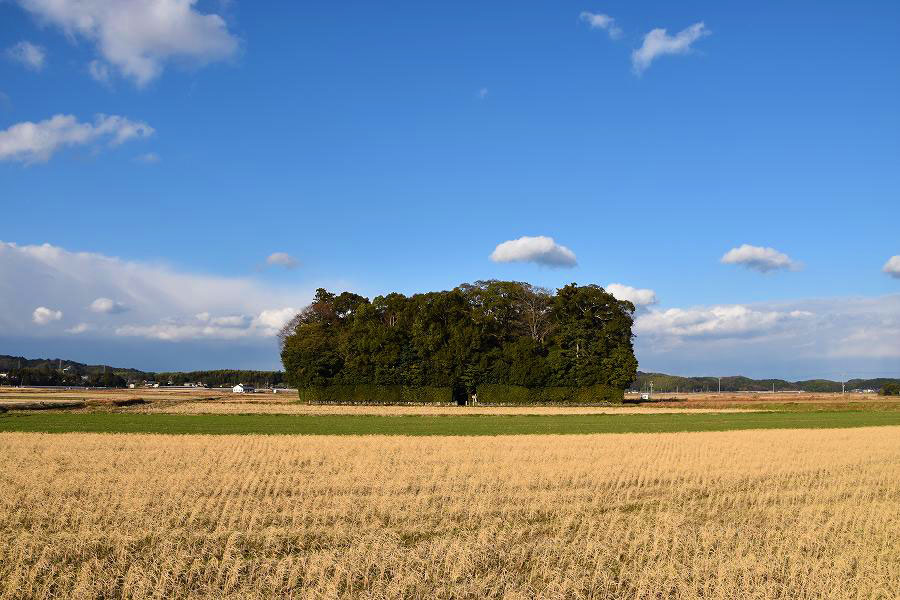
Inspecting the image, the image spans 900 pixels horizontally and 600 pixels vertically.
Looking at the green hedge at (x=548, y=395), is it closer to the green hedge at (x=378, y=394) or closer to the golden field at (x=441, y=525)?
the green hedge at (x=378, y=394)

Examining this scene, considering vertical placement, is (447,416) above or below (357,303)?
below

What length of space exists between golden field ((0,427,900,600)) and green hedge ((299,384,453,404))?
217 ft

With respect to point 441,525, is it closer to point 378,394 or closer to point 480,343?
point 480,343

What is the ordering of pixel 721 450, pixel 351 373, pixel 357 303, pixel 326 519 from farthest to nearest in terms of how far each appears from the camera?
pixel 357 303, pixel 351 373, pixel 721 450, pixel 326 519

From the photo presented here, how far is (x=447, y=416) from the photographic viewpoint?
220ft

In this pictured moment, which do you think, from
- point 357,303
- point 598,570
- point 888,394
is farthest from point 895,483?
point 888,394

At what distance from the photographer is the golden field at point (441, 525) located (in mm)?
10867

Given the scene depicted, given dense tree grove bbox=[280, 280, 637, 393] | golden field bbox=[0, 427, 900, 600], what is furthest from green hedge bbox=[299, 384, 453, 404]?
golden field bbox=[0, 427, 900, 600]

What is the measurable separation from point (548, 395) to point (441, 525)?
80644 mm

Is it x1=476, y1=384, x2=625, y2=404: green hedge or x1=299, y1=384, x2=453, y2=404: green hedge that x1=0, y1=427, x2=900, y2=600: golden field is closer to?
x1=476, y1=384, x2=625, y2=404: green hedge

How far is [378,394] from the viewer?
316 feet

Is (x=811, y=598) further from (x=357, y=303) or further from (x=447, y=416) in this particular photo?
(x=357, y=303)

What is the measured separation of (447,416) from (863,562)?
2187 inches

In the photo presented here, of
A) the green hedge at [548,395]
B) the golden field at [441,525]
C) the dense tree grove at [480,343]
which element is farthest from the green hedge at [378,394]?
the golden field at [441,525]
